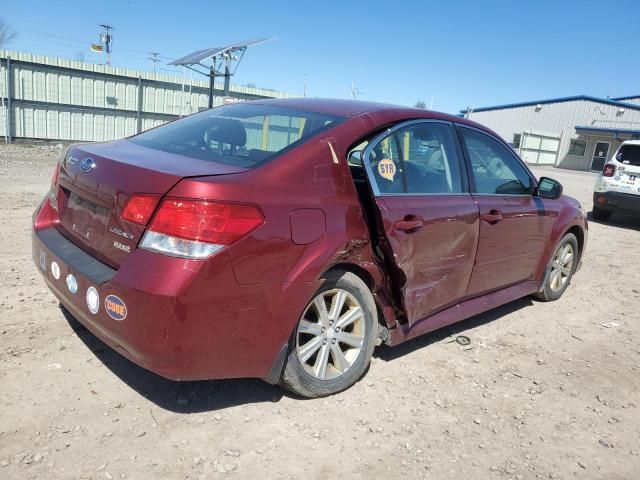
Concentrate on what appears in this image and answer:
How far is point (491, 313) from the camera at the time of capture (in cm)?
481

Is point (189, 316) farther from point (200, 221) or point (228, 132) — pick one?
point (228, 132)

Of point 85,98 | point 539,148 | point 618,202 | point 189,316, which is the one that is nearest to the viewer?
point 189,316

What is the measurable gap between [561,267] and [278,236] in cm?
376

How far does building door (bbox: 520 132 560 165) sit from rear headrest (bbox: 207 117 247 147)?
109ft

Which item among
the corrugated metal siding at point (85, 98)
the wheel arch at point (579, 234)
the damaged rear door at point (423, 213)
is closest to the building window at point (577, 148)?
the corrugated metal siding at point (85, 98)

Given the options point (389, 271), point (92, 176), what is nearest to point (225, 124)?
point (92, 176)

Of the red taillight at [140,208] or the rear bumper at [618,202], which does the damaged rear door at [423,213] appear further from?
the rear bumper at [618,202]

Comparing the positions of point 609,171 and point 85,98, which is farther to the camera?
point 85,98

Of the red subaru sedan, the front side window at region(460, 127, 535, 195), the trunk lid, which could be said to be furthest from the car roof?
the trunk lid

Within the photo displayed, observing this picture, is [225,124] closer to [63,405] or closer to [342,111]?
[342,111]

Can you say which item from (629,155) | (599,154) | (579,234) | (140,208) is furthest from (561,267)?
(599,154)

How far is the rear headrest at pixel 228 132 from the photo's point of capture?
3.13m

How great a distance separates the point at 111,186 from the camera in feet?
8.42

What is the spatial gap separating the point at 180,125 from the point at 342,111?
3.67 feet
